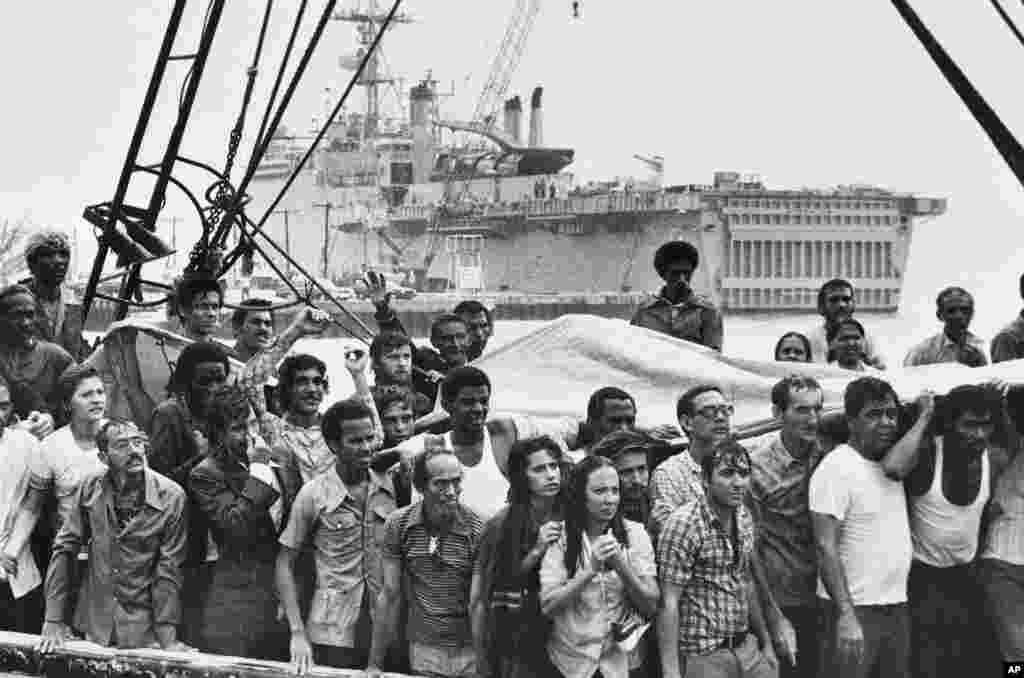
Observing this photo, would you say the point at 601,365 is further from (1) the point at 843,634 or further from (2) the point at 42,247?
(2) the point at 42,247

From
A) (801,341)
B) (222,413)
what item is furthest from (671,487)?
(801,341)

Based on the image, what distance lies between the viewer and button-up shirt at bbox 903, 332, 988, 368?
29.7 ft

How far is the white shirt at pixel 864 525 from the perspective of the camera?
6297 millimetres

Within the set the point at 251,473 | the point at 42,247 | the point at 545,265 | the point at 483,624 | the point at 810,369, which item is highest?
the point at 545,265

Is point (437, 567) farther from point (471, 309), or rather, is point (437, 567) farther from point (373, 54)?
point (373, 54)

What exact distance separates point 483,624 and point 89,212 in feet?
15.6

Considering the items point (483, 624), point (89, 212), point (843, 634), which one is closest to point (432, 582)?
point (483, 624)

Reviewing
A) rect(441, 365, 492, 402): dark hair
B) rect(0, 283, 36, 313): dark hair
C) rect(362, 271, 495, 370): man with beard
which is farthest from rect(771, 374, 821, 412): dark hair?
rect(0, 283, 36, 313): dark hair

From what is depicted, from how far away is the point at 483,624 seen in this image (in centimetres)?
602

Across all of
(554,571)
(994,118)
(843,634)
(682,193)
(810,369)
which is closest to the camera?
(994,118)

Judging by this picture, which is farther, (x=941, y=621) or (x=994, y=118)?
(x=941, y=621)

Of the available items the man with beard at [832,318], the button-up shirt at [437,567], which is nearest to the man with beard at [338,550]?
the button-up shirt at [437,567]

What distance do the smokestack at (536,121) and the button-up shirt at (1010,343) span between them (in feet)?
358

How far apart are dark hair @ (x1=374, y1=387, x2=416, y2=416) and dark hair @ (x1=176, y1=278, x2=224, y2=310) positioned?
3.70ft
